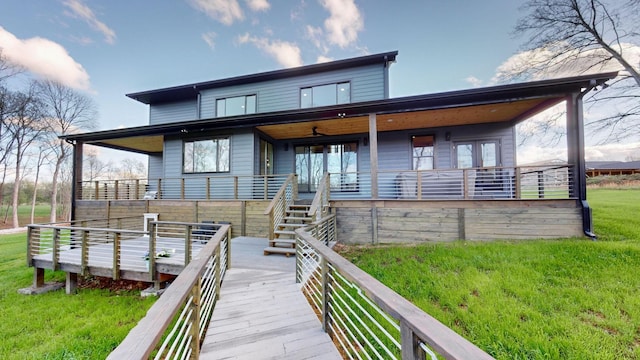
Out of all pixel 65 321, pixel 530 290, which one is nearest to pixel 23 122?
pixel 65 321

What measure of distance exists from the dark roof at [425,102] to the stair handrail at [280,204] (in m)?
2.25

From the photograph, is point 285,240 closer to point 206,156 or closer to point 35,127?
point 206,156

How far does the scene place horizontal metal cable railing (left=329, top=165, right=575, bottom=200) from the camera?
631cm

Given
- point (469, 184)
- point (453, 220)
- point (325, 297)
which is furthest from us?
point (469, 184)

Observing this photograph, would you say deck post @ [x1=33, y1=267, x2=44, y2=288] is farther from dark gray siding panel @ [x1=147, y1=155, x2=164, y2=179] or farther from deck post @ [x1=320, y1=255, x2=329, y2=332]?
deck post @ [x1=320, y1=255, x2=329, y2=332]

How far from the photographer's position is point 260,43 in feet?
49.6

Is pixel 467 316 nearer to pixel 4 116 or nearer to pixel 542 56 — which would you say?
pixel 542 56

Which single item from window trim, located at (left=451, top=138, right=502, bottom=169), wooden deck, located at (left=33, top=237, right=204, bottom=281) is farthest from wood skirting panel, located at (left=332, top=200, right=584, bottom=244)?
wooden deck, located at (left=33, top=237, right=204, bottom=281)

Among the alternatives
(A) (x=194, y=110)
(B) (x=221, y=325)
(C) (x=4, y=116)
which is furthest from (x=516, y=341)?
(C) (x=4, y=116)

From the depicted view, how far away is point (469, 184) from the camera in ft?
25.0

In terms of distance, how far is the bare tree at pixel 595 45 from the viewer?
327 inches

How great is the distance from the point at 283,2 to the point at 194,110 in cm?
712

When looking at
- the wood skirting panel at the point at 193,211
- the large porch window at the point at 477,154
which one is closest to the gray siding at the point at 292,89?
the large porch window at the point at 477,154

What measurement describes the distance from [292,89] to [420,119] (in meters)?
5.55
